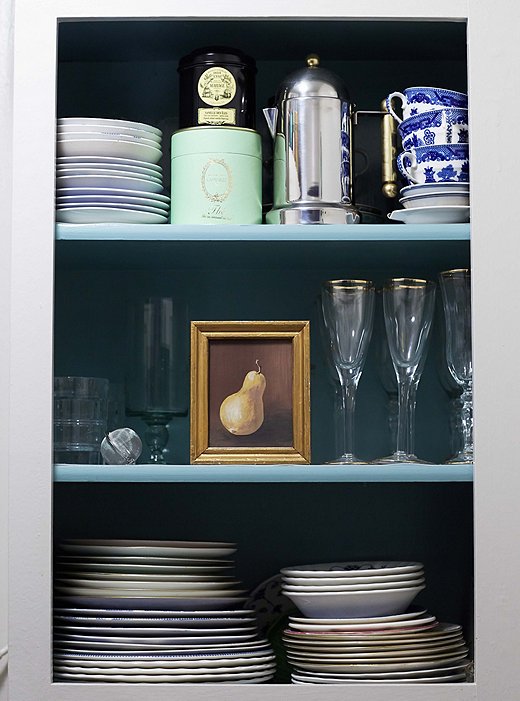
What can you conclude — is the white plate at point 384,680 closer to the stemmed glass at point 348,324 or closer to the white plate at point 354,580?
the white plate at point 354,580

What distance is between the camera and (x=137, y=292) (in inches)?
65.9

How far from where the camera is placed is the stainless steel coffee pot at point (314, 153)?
1.38m

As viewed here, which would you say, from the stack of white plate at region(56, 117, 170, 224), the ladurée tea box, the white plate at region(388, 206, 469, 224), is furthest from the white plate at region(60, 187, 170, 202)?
the white plate at region(388, 206, 469, 224)

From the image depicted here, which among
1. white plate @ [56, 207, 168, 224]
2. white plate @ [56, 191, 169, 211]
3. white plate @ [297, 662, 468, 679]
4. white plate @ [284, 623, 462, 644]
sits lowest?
white plate @ [297, 662, 468, 679]

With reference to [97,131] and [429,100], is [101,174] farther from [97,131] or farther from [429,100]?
[429,100]

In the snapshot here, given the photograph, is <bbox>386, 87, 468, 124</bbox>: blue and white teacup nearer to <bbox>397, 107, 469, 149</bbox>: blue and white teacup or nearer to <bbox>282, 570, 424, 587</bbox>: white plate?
<bbox>397, 107, 469, 149</bbox>: blue and white teacup

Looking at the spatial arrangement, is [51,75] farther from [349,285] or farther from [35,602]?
[35,602]

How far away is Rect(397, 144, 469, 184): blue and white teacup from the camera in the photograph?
136cm

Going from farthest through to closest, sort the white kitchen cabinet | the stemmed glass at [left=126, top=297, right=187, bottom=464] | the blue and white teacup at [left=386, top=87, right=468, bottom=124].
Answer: the stemmed glass at [left=126, top=297, right=187, bottom=464] < the blue and white teacup at [left=386, top=87, right=468, bottom=124] < the white kitchen cabinet

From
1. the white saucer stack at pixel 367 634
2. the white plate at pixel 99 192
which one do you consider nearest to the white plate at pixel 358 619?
the white saucer stack at pixel 367 634

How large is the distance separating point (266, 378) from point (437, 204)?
0.32 meters

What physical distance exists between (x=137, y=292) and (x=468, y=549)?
0.66 m

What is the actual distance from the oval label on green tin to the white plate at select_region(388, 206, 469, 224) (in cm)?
22

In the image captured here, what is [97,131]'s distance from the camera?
136 centimetres
